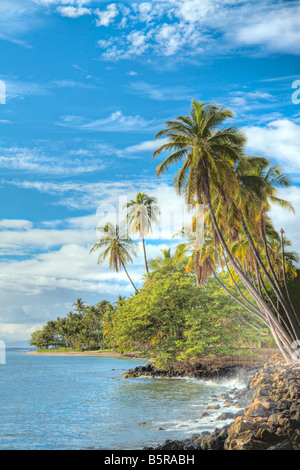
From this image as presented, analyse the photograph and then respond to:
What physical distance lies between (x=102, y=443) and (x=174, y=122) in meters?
14.2

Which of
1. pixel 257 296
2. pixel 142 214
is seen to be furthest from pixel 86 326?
pixel 257 296

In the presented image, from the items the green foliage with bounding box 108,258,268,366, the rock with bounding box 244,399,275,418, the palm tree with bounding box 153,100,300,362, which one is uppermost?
the palm tree with bounding box 153,100,300,362

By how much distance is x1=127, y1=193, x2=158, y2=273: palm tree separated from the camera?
4400cm

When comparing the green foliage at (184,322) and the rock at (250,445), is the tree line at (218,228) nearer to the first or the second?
the green foliage at (184,322)

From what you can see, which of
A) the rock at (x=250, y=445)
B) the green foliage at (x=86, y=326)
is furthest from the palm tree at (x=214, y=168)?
the green foliage at (x=86, y=326)

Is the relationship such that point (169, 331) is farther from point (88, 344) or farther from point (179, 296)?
point (88, 344)

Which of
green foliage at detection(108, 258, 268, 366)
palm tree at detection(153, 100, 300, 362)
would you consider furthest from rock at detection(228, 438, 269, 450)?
green foliage at detection(108, 258, 268, 366)

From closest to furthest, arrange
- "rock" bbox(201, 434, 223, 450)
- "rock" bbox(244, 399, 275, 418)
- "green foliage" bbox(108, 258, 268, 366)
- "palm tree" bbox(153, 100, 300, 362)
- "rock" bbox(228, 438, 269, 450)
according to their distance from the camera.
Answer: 1. "rock" bbox(228, 438, 269, 450)
2. "rock" bbox(201, 434, 223, 450)
3. "rock" bbox(244, 399, 275, 418)
4. "palm tree" bbox(153, 100, 300, 362)
5. "green foliage" bbox(108, 258, 268, 366)

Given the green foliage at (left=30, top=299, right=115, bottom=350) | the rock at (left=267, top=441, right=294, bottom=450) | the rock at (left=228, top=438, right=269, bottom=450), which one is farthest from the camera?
the green foliage at (left=30, top=299, right=115, bottom=350)

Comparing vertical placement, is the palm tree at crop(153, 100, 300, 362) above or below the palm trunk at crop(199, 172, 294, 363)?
above

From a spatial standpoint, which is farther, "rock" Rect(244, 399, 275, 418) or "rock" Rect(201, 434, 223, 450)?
"rock" Rect(244, 399, 275, 418)

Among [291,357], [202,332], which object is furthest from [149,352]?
[291,357]

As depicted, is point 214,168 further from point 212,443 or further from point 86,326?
point 86,326

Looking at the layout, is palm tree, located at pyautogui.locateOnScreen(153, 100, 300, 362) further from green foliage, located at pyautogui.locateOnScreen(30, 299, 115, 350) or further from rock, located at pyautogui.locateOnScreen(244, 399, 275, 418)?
green foliage, located at pyautogui.locateOnScreen(30, 299, 115, 350)
